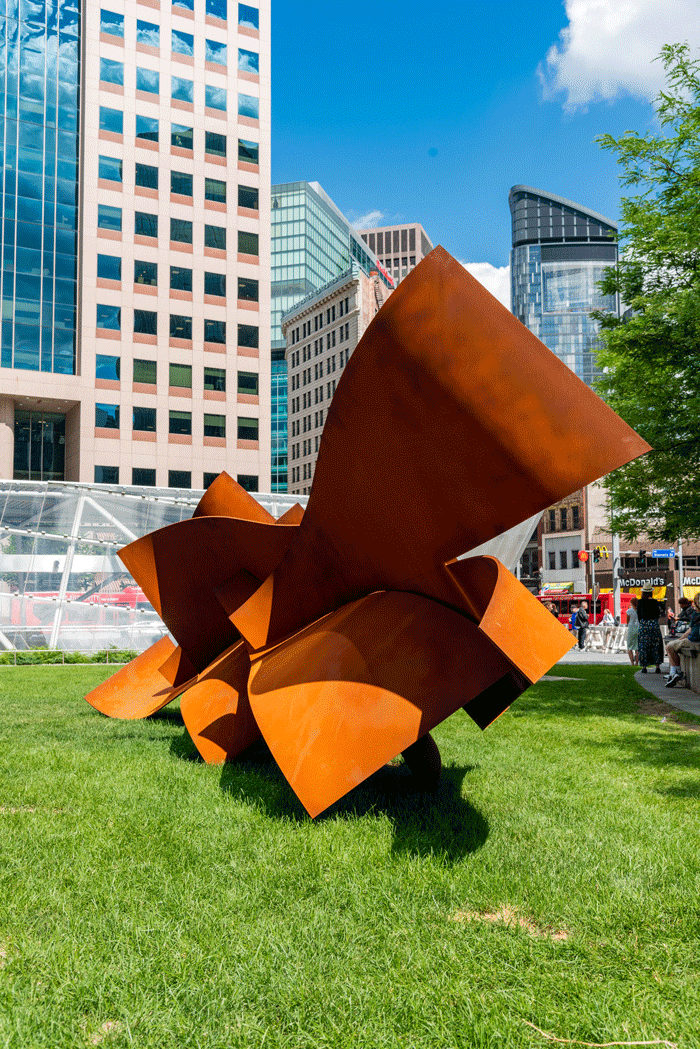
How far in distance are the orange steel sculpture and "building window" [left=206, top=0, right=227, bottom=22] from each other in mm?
52273

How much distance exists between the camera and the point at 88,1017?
2674 mm

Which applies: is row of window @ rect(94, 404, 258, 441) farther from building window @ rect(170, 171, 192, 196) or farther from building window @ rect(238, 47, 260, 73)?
building window @ rect(238, 47, 260, 73)

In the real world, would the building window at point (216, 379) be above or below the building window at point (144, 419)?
above

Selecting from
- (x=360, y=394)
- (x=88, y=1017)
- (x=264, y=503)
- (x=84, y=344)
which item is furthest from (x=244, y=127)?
(x=88, y=1017)

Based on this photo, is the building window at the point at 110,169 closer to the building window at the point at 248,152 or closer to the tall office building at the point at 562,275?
the building window at the point at 248,152

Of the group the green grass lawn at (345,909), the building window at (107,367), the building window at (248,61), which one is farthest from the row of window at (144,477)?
the green grass lawn at (345,909)

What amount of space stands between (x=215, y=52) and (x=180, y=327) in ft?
58.5

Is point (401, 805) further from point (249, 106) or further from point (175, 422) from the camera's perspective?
point (249, 106)

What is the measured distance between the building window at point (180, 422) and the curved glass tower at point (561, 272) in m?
136

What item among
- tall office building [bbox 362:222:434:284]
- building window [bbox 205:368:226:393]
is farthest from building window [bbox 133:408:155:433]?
tall office building [bbox 362:222:434:284]

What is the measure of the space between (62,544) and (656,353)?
51.1ft

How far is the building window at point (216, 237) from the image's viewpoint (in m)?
45.8

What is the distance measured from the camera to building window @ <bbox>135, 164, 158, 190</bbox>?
1743 inches

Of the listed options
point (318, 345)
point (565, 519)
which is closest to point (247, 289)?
point (565, 519)
